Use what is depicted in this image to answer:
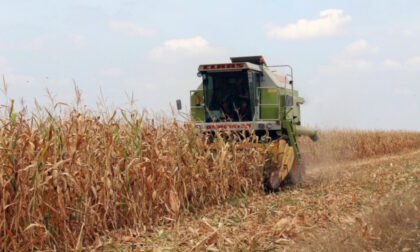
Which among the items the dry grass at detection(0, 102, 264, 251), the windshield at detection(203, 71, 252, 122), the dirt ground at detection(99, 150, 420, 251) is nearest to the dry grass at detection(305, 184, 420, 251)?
the dirt ground at detection(99, 150, 420, 251)

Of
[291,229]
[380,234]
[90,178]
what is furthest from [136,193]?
[380,234]

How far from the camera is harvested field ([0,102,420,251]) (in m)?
4.78

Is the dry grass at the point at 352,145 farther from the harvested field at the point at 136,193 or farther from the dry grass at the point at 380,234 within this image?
the dry grass at the point at 380,234

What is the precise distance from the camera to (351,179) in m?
10.4

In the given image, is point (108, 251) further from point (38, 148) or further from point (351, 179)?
point (351, 179)

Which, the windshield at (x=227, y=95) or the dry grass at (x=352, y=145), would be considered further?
the dry grass at (x=352, y=145)

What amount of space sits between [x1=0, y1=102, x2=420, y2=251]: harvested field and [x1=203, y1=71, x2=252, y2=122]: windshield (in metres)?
1.37

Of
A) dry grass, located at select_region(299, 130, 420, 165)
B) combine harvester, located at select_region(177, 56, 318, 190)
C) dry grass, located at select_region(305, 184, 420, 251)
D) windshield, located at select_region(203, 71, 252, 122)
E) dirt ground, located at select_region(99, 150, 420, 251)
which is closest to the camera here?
dry grass, located at select_region(305, 184, 420, 251)

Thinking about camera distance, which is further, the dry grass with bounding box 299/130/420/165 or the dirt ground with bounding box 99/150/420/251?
the dry grass with bounding box 299/130/420/165

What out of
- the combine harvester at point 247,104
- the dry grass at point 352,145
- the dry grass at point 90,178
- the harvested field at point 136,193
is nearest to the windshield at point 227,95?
the combine harvester at point 247,104

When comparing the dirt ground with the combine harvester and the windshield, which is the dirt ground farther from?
the windshield

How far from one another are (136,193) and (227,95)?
169 inches

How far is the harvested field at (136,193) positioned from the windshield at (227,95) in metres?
1.37

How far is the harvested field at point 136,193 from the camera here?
15.7 feet
